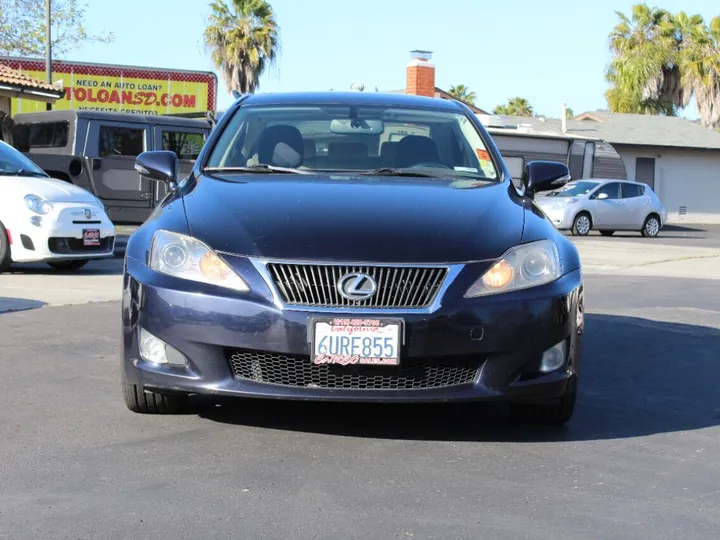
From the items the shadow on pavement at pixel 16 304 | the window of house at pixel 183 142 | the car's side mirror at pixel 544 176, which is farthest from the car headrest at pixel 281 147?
the window of house at pixel 183 142

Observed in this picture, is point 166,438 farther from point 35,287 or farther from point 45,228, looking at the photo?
point 45,228

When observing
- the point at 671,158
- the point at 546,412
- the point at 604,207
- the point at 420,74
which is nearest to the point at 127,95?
the point at 604,207

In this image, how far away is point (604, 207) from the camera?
28953mm

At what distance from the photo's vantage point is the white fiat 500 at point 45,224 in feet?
38.4

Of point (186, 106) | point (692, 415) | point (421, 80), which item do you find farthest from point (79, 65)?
point (692, 415)

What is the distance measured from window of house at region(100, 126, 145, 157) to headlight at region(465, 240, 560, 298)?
1304 centimetres

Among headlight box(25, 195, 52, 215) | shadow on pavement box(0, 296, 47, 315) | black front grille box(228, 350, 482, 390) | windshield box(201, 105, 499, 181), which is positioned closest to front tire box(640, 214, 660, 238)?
headlight box(25, 195, 52, 215)

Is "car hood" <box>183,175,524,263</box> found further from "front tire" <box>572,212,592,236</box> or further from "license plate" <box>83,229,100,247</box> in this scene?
"front tire" <box>572,212,592,236</box>

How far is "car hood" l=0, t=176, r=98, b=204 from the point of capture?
38.8ft

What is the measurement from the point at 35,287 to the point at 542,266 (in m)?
7.05

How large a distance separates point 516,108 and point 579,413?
80250 mm

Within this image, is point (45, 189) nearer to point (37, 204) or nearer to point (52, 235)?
point (37, 204)

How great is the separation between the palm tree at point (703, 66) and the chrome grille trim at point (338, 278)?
47.9 metres

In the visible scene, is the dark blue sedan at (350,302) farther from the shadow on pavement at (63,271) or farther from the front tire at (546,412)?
the shadow on pavement at (63,271)
